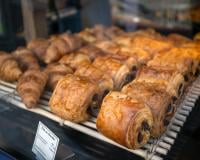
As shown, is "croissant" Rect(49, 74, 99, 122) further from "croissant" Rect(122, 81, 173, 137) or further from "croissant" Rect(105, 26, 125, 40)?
"croissant" Rect(105, 26, 125, 40)

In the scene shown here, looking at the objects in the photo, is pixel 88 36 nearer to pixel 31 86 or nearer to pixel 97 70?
pixel 97 70

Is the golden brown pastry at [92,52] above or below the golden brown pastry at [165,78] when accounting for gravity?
above

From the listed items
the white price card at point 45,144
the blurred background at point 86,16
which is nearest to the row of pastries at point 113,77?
the white price card at point 45,144

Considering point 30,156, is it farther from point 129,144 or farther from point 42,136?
point 129,144

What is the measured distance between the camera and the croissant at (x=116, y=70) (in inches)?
79.7

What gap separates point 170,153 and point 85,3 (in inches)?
103

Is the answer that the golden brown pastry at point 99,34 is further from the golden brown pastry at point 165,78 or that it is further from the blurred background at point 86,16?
the golden brown pastry at point 165,78

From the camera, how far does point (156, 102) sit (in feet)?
5.33

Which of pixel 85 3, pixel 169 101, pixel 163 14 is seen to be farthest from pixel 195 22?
A: pixel 169 101

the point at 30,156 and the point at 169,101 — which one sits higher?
the point at 169,101

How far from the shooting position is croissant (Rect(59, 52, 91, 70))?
226 centimetres

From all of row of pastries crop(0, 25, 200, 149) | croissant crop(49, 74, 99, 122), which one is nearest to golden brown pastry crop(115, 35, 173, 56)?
row of pastries crop(0, 25, 200, 149)

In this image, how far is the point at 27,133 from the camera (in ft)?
5.56

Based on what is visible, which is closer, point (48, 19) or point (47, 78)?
point (47, 78)
